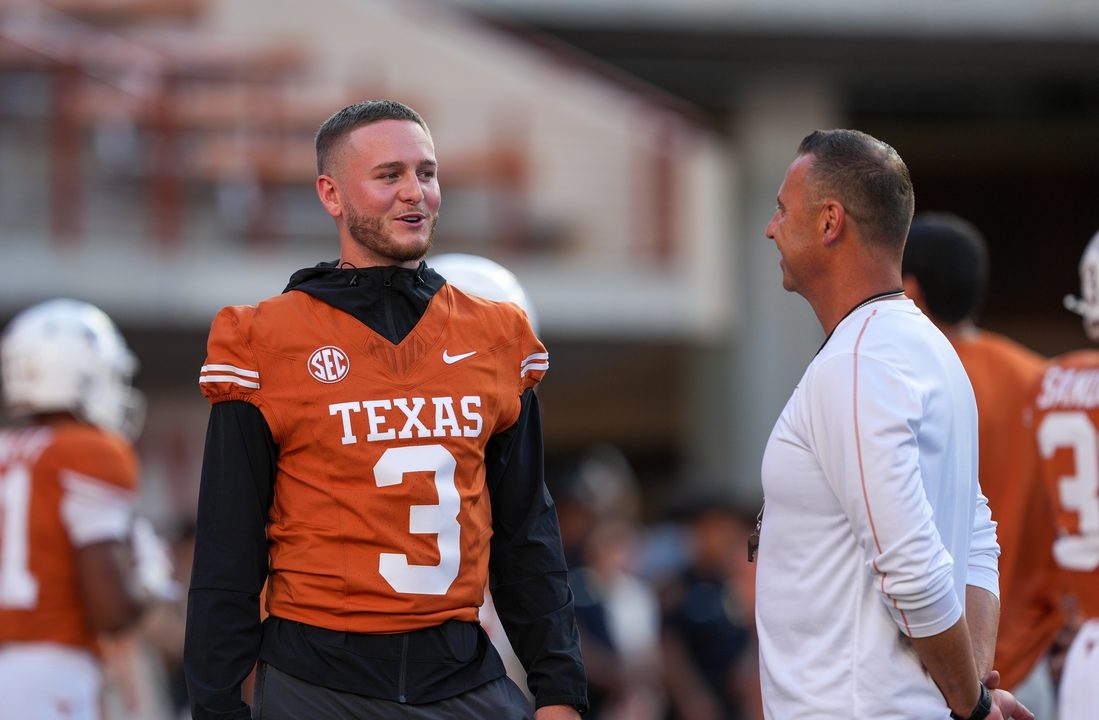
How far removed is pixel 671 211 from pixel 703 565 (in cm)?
576

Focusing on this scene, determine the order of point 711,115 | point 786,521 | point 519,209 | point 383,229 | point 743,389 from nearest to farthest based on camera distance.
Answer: point 786,521 < point 383,229 < point 519,209 < point 743,389 < point 711,115

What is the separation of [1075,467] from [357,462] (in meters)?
2.25

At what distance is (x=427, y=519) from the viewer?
3660 mm

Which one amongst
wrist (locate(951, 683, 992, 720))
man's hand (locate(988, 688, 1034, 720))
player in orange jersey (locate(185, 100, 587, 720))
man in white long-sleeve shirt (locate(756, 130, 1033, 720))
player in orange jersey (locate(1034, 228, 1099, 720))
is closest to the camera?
man in white long-sleeve shirt (locate(756, 130, 1033, 720))

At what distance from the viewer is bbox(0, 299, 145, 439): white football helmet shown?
18.9 ft

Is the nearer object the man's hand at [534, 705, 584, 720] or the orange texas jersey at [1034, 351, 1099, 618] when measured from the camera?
the man's hand at [534, 705, 584, 720]

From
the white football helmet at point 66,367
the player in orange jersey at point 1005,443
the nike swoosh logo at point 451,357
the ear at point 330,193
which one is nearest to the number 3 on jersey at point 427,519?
the nike swoosh logo at point 451,357

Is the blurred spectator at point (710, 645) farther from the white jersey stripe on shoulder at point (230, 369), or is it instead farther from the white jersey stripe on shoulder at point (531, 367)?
the white jersey stripe on shoulder at point (230, 369)

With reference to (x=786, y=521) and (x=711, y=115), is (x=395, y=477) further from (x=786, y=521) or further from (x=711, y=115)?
(x=711, y=115)

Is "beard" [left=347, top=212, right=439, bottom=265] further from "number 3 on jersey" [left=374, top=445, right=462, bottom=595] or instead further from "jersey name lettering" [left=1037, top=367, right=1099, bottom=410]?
"jersey name lettering" [left=1037, top=367, right=1099, bottom=410]

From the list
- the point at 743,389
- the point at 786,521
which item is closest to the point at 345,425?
the point at 786,521

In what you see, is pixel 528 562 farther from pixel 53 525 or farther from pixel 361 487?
pixel 53 525

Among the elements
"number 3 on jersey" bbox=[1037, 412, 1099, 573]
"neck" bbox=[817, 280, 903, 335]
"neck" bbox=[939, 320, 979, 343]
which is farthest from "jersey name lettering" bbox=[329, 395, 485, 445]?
"number 3 on jersey" bbox=[1037, 412, 1099, 573]

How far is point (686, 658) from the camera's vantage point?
32.3ft
